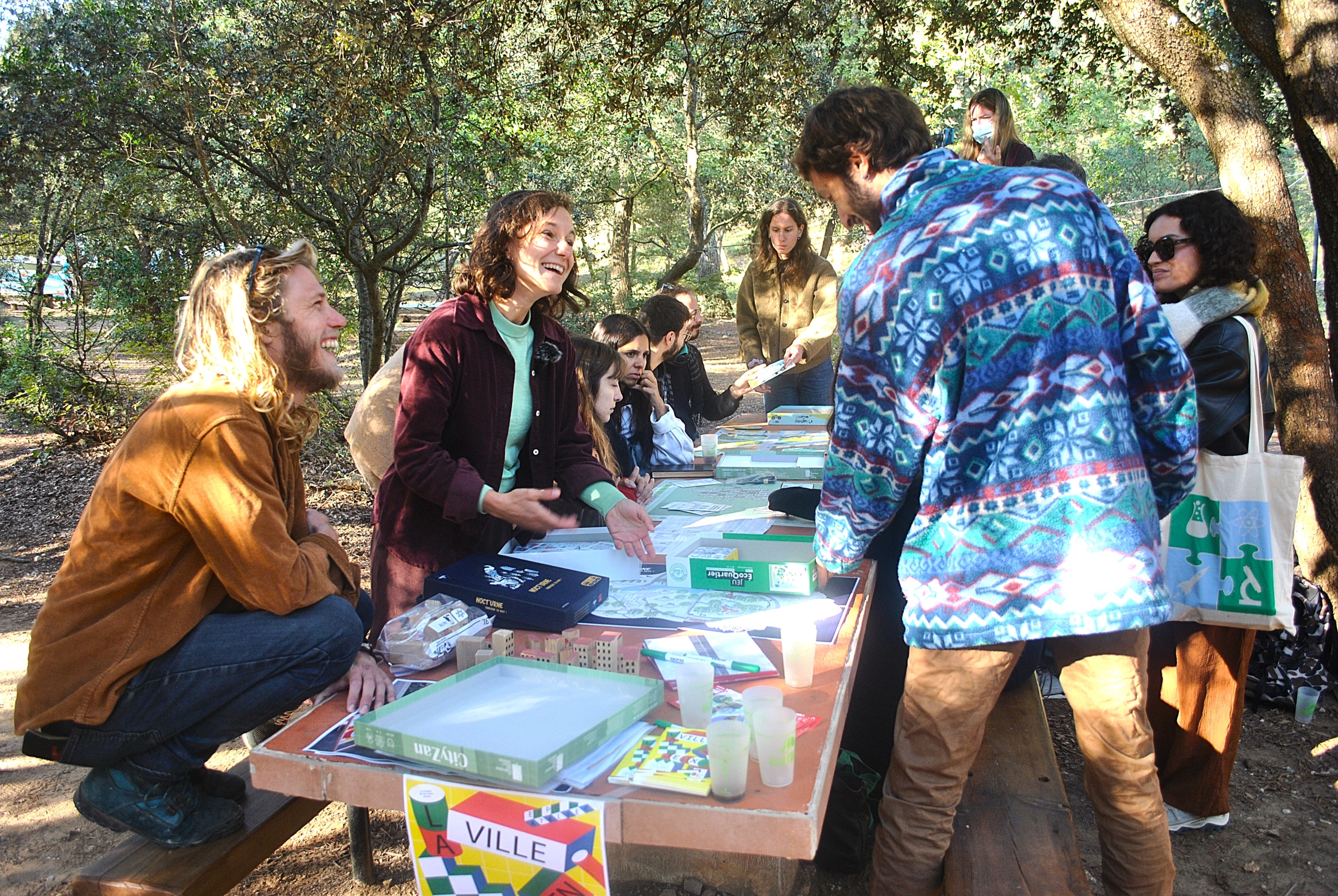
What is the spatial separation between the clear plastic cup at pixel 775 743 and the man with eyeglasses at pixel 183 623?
0.76 metres

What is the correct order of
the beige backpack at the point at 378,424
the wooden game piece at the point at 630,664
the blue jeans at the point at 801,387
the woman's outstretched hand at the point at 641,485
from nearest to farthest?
the wooden game piece at the point at 630,664, the beige backpack at the point at 378,424, the woman's outstretched hand at the point at 641,485, the blue jeans at the point at 801,387

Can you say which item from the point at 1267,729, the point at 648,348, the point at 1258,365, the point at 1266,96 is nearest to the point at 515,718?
the point at 1258,365

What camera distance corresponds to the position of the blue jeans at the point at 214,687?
1.70m

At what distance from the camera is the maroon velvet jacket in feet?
7.88

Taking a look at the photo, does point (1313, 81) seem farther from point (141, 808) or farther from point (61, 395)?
point (61, 395)

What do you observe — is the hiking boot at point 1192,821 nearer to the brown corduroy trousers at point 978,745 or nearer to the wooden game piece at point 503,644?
the brown corduroy trousers at point 978,745

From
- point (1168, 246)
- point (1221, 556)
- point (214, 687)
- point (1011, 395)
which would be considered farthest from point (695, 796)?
point (1168, 246)

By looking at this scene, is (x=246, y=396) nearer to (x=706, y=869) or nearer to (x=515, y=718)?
(x=515, y=718)

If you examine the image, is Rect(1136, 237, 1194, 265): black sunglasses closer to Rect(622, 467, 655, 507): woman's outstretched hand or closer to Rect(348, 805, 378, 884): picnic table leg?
Rect(622, 467, 655, 507): woman's outstretched hand

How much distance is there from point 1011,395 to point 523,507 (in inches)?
48.1

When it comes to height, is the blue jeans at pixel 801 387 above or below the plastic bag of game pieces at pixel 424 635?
above

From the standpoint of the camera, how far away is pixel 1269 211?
137 inches

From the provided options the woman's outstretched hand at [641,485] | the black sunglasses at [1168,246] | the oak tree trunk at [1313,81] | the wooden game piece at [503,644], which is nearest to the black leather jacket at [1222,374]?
the black sunglasses at [1168,246]

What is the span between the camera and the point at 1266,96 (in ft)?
25.8
